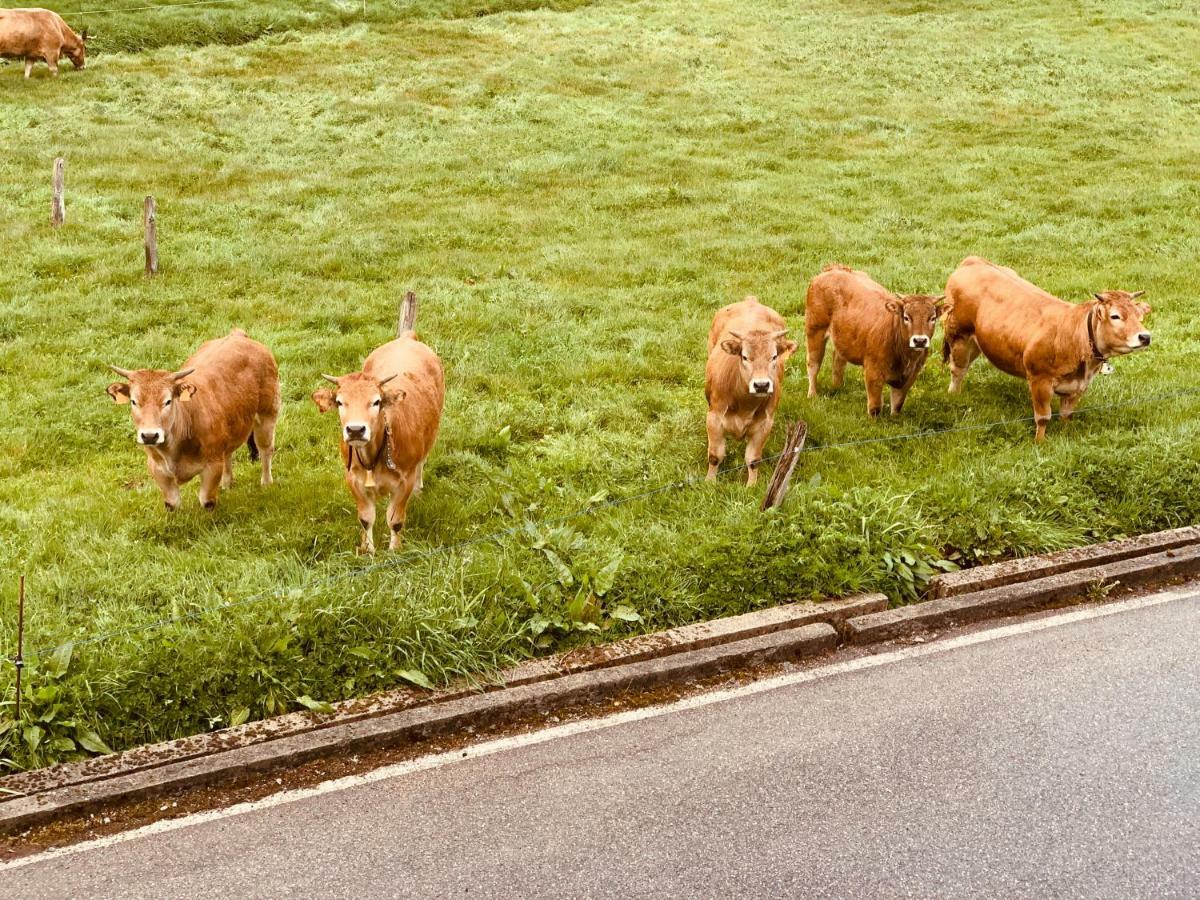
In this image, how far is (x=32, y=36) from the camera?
25469mm

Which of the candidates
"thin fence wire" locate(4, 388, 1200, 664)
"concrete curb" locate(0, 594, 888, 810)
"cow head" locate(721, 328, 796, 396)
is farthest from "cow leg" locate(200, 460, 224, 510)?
"cow head" locate(721, 328, 796, 396)

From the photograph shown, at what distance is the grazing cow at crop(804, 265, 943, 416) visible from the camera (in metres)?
9.93

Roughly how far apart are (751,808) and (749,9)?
32741mm

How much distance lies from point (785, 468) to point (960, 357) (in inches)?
193

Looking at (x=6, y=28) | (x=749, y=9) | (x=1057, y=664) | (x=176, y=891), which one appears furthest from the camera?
(x=749, y=9)

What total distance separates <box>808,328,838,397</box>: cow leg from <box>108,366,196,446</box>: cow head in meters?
6.29

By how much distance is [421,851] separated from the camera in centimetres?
497

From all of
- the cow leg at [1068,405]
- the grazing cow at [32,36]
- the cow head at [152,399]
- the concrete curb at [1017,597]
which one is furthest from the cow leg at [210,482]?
the grazing cow at [32,36]

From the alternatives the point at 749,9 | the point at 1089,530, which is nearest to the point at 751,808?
the point at 1089,530

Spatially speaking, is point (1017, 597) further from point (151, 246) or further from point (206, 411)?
point (151, 246)

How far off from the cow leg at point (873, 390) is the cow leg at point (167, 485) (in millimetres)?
6337

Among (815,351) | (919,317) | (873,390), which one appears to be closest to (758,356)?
(919,317)

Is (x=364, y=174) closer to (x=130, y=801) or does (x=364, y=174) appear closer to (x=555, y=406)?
(x=555, y=406)

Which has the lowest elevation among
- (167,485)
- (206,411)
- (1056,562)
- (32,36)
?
(167,485)
